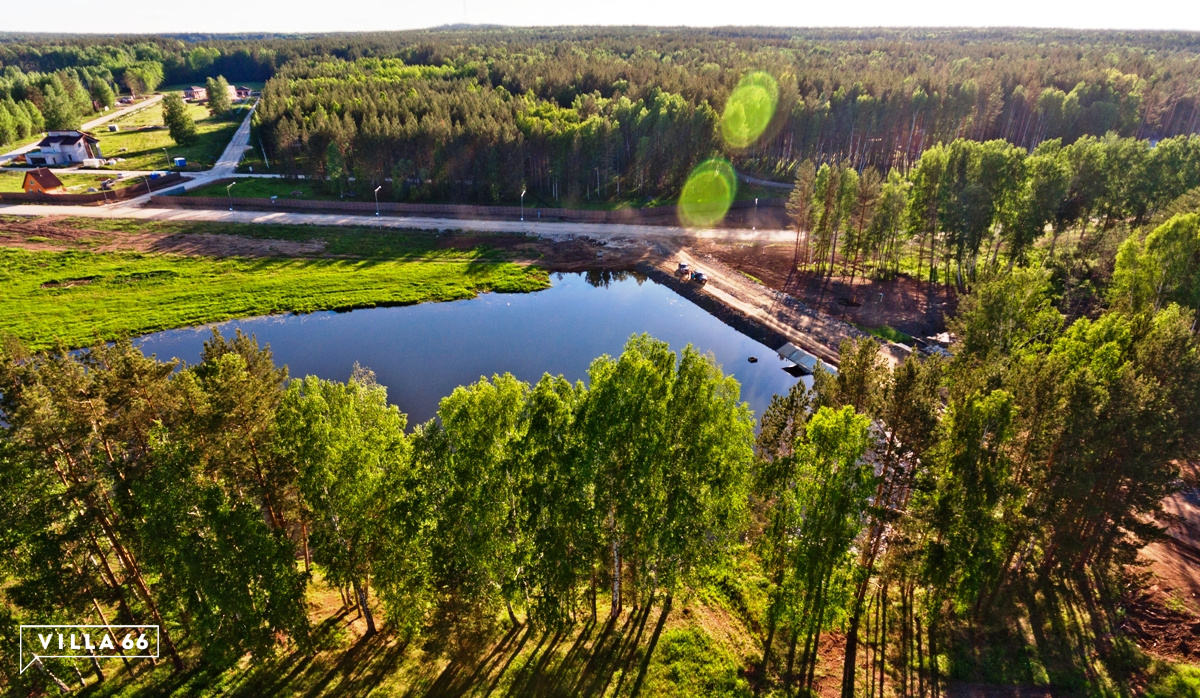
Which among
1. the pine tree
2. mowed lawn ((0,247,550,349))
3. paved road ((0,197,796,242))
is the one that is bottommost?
mowed lawn ((0,247,550,349))

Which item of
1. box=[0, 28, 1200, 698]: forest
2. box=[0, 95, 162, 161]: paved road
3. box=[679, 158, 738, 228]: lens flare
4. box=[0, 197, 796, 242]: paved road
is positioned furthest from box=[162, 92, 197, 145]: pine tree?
box=[0, 28, 1200, 698]: forest

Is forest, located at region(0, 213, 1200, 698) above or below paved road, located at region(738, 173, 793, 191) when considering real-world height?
below

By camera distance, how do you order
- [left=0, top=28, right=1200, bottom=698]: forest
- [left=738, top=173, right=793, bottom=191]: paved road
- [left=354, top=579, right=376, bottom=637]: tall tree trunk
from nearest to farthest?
[left=0, top=28, right=1200, bottom=698]: forest, [left=354, top=579, right=376, bottom=637]: tall tree trunk, [left=738, top=173, right=793, bottom=191]: paved road

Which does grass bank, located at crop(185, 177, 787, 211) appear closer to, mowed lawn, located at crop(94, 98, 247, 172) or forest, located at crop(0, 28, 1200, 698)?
mowed lawn, located at crop(94, 98, 247, 172)

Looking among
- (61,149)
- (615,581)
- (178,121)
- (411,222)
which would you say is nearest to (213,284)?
(411,222)

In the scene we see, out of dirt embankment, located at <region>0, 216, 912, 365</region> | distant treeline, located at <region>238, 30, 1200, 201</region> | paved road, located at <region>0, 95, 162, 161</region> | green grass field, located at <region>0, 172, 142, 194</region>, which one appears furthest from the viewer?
paved road, located at <region>0, 95, 162, 161</region>

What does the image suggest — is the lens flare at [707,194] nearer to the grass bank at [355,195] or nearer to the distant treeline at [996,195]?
the grass bank at [355,195]

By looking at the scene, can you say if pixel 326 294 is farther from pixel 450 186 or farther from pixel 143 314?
pixel 450 186
